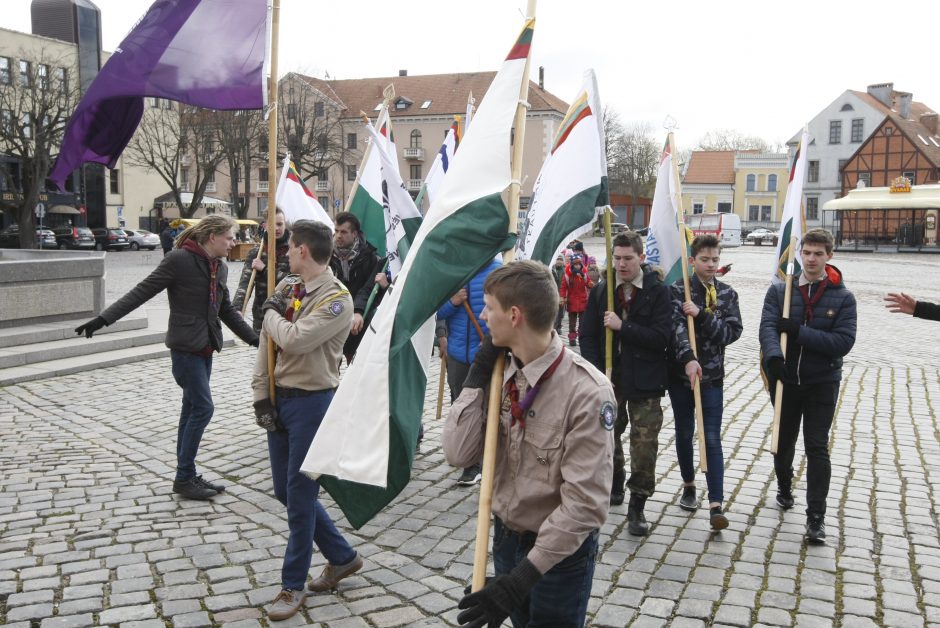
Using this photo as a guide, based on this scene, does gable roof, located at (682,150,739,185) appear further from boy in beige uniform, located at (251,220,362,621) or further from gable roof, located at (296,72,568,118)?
boy in beige uniform, located at (251,220,362,621)

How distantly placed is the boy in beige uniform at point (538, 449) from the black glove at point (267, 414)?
164cm

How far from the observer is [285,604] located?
13.5 feet

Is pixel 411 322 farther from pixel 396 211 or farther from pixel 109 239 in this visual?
pixel 109 239

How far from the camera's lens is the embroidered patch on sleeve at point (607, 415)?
8.72ft

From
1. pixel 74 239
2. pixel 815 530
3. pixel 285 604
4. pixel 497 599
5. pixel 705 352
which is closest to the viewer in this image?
pixel 497 599

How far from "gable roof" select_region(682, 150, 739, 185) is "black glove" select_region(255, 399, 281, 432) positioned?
85.4 m

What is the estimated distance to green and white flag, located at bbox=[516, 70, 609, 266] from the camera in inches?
181

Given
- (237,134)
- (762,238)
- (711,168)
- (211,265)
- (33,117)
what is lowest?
(211,265)

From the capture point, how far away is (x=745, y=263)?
1563 inches

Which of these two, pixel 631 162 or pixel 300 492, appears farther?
pixel 631 162

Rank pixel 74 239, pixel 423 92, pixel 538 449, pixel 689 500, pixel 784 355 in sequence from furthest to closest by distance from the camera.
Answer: pixel 423 92, pixel 74 239, pixel 689 500, pixel 784 355, pixel 538 449

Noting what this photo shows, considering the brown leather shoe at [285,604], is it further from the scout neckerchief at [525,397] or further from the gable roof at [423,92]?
the gable roof at [423,92]

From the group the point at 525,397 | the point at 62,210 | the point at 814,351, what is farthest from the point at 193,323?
the point at 62,210

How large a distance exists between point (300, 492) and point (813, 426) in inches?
131
